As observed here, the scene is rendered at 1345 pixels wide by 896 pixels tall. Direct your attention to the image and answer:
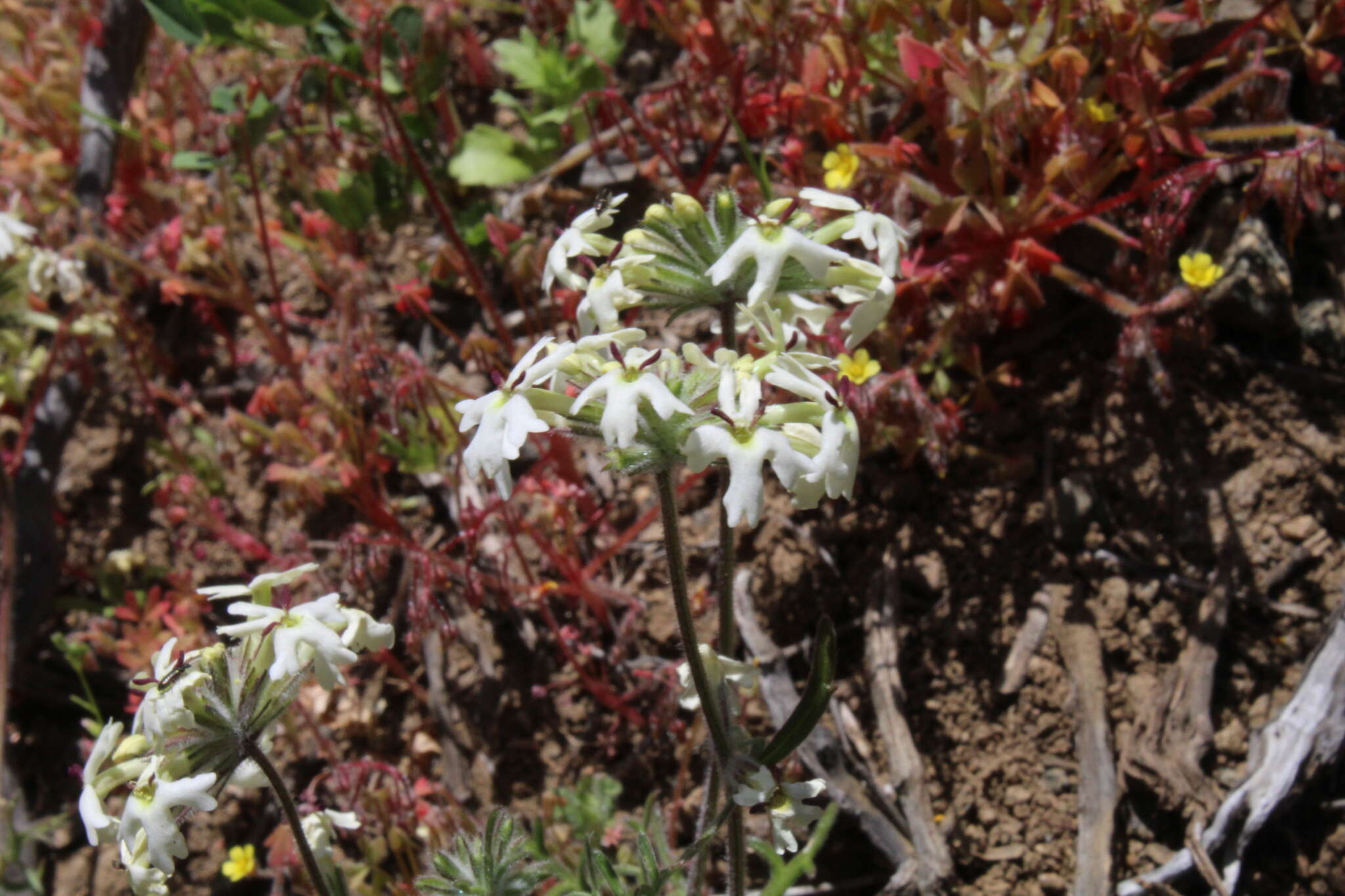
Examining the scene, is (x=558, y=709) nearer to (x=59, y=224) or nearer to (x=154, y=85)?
(x=59, y=224)

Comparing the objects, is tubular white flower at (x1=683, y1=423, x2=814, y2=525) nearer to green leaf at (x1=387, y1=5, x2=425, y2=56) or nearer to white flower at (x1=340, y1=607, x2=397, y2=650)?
white flower at (x1=340, y1=607, x2=397, y2=650)

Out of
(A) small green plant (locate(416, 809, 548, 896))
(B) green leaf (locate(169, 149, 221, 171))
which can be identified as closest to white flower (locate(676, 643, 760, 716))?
(A) small green plant (locate(416, 809, 548, 896))

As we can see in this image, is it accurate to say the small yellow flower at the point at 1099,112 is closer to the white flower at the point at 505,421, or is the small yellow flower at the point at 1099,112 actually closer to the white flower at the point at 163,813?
the white flower at the point at 505,421

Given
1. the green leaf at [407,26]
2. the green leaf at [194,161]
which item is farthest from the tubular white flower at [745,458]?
the green leaf at [407,26]

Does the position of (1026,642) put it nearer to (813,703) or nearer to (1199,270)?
(1199,270)

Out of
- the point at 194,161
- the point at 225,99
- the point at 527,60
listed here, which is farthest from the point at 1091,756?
the point at 225,99

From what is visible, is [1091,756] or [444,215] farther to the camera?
[444,215]

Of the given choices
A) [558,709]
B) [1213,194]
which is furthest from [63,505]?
[1213,194]
